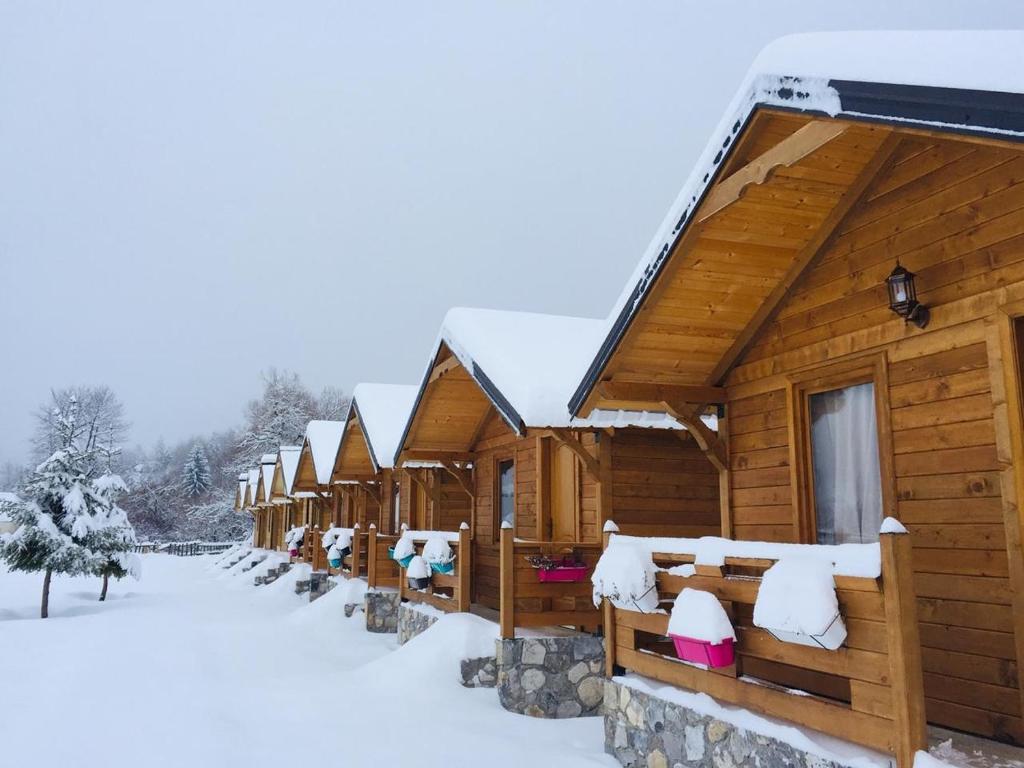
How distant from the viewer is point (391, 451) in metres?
15.7

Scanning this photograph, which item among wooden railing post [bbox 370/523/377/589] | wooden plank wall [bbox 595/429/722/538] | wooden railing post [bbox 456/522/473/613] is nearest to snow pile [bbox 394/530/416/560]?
wooden railing post [bbox 456/522/473/613]

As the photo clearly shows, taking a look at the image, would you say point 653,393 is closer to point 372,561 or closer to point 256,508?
point 372,561

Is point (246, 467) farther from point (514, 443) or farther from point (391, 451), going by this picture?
point (514, 443)

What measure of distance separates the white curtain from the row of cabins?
2 centimetres

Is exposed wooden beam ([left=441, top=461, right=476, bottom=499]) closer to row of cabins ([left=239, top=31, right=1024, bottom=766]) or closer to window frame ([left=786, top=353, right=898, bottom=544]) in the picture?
row of cabins ([left=239, top=31, right=1024, bottom=766])

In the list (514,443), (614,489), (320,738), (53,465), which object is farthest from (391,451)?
(53,465)

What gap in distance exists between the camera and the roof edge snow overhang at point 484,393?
9.44 metres

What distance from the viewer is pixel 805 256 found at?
6.52 meters

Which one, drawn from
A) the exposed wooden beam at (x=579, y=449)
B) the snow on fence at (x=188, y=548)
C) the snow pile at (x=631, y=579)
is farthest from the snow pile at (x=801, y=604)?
the snow on fence at (x=188, y=548)

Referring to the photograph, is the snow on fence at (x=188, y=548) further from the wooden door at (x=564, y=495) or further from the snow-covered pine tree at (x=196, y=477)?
the wooden door at (x=564, y=495)

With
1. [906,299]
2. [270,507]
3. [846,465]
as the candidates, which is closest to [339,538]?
[846,465]

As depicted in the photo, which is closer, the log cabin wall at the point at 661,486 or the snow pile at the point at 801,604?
the snow pile at the point at 801,604

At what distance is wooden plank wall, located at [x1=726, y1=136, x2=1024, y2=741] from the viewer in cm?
490

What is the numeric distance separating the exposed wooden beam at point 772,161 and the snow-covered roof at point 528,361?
1.74 m
